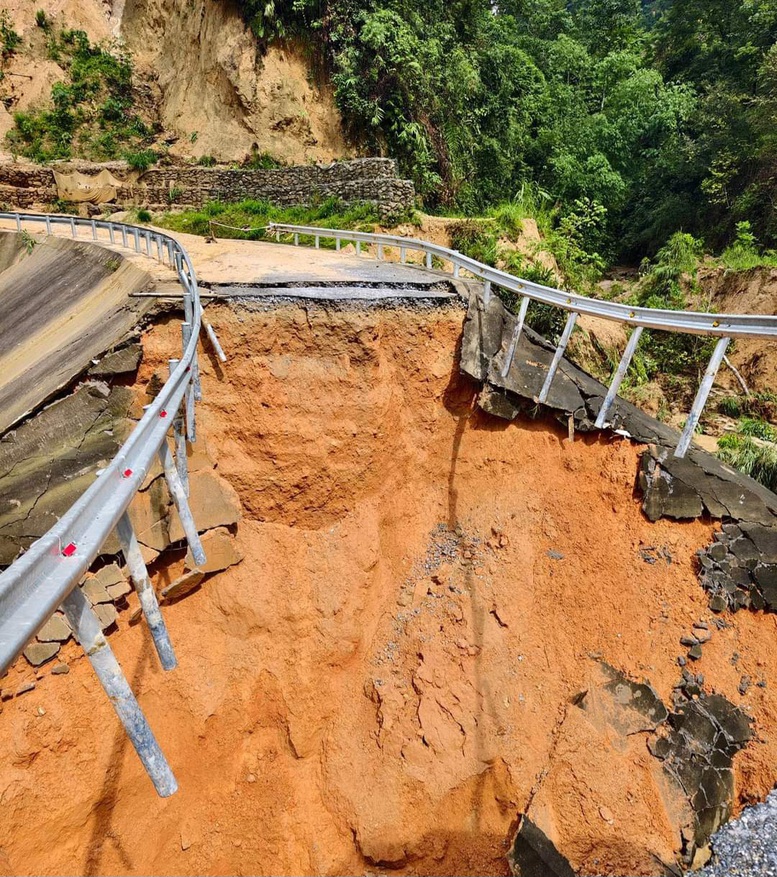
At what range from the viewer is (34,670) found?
17.8ft

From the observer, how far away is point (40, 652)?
5.48 metres

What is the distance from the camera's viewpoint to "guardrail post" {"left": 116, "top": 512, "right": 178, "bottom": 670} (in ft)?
9.43

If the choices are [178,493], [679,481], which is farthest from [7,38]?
[679,481]

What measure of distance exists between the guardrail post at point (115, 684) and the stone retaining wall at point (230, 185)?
15827 millimetres

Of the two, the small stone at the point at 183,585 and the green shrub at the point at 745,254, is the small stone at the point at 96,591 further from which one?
the green shrub at the point at 745,254

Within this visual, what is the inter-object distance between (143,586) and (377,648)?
4.63 meters

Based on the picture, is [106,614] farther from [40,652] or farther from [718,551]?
[718,551]

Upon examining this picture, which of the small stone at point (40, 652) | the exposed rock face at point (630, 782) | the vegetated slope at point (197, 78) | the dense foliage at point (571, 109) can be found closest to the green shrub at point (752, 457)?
the exposed rock face at point (630, 782)

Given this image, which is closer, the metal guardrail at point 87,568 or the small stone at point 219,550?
the metal guardrail at point 87,568

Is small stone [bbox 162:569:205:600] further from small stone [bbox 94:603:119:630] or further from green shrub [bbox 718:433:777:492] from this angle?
green shrub [bbox 718:433:777:492]

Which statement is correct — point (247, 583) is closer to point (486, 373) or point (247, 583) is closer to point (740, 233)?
point (486, 373)

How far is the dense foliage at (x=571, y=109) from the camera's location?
17.1 metres

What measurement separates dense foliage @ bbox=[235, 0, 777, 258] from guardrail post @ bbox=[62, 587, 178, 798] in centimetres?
1800

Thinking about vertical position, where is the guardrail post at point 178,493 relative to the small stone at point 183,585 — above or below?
above
